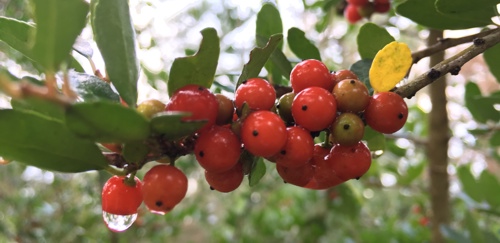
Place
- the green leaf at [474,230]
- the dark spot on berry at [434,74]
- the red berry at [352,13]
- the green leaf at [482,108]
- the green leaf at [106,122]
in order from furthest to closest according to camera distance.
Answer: the red berry at [352,13] < the green leaf at [474,230] < the green leaf at [482,108] < the dark spot on berry at [434,74] < the green leaf at [106,122]

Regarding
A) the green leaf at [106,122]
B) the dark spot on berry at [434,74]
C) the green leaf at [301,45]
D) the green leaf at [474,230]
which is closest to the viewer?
the green leaf at [106,122]

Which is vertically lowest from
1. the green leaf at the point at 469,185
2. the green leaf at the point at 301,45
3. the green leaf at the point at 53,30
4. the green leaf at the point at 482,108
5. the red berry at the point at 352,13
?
the green leaf at the point at 469,185

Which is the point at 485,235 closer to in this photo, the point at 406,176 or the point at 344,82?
the point at 406,176

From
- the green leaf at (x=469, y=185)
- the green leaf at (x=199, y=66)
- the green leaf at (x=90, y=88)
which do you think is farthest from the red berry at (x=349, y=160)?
the green leaf at (x=469, y=185)

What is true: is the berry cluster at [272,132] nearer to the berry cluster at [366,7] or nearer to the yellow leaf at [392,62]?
the yellow leaf at [392,62]

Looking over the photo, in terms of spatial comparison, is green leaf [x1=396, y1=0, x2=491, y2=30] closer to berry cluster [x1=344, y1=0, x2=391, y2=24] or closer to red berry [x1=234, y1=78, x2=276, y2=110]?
red berry [x1=234, y1=78, x2=276, y2=110]

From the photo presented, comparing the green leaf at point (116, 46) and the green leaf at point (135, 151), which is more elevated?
the green leaf at point (116, 46)
